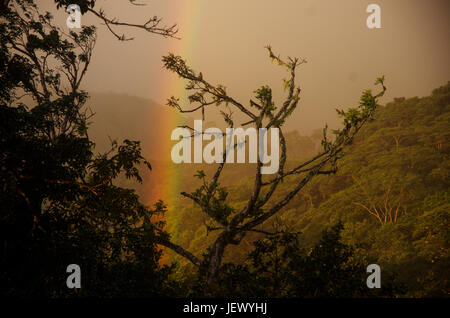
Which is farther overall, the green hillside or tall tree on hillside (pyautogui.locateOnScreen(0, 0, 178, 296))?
the green hillside

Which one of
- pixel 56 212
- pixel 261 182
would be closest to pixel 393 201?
pixel 261 182

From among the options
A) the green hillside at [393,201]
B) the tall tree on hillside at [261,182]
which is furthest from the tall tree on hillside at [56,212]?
the green hillside at [393,201]

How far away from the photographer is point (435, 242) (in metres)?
16.2

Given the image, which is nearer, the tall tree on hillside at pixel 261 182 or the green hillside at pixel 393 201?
the tall tree on hillside at pixel 261 182

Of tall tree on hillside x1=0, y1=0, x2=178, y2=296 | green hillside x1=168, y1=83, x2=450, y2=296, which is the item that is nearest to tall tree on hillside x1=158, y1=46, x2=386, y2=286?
tall tree on hillside x1=0, y1=0, x2=178, y2=296

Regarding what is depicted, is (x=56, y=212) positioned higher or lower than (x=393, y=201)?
higher

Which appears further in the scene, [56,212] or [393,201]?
[393,201]

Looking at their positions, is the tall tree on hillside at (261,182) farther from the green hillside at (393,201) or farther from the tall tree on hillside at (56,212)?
the green hillside at (393,201)

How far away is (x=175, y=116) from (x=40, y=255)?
169796mm

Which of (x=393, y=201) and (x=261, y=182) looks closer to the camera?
(x=261, y=182)

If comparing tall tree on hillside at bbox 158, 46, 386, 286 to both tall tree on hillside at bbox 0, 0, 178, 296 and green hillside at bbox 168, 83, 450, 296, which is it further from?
green hillside at bbox 168, 83, 450, 296

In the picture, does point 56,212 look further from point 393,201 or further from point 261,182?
point 393,201
